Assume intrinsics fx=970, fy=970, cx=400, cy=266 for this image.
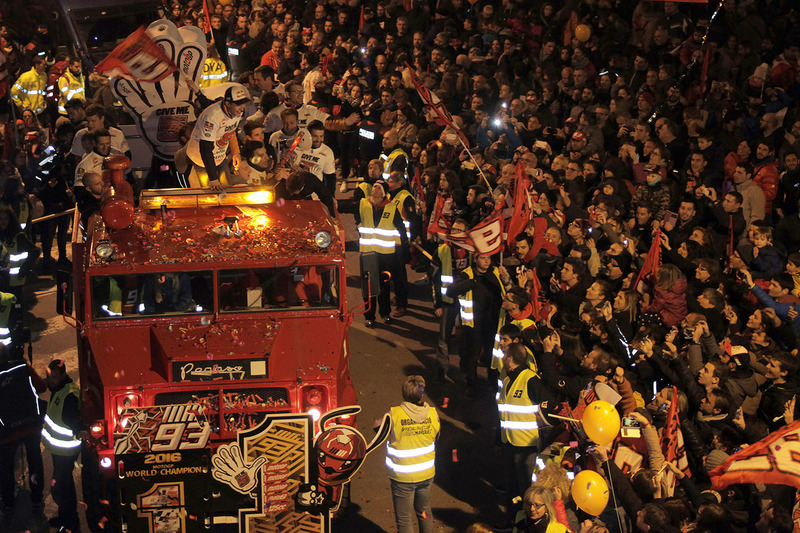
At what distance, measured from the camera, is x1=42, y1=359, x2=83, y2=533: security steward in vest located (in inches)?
359

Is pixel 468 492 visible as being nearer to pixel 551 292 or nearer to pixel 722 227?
pixel 551 292

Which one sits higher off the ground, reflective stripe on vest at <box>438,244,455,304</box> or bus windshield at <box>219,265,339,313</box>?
bus windshield at <box>219,265,339,313</box>

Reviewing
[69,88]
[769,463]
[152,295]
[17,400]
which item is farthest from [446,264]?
[69,88]

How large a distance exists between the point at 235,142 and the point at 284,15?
13.4 m

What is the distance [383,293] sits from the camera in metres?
14.2

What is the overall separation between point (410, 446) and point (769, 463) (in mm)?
3114

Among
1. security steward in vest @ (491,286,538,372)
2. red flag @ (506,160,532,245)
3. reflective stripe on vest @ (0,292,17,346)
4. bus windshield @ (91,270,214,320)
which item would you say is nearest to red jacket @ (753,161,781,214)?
red flag @ (506,160,532,245)

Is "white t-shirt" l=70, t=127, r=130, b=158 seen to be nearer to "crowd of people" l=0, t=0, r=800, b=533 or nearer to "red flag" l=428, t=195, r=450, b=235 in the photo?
"crowd of people" l=0, t=0, r=800, b=533

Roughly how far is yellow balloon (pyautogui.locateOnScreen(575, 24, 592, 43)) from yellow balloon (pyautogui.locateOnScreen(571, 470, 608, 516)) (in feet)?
39.7

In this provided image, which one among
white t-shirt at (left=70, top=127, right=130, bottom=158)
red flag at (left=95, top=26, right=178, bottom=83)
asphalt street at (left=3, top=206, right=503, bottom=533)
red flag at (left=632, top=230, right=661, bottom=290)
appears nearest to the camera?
asphalt street at (left=3, top=206, right=503, bottom=533)

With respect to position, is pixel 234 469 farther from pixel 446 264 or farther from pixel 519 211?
pixel 519 211

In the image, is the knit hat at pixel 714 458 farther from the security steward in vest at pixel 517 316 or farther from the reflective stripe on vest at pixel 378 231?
the reflective stripe on vest at pixel 378 231

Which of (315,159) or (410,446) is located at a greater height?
(315,159)

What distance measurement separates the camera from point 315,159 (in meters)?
Result: 14.4
